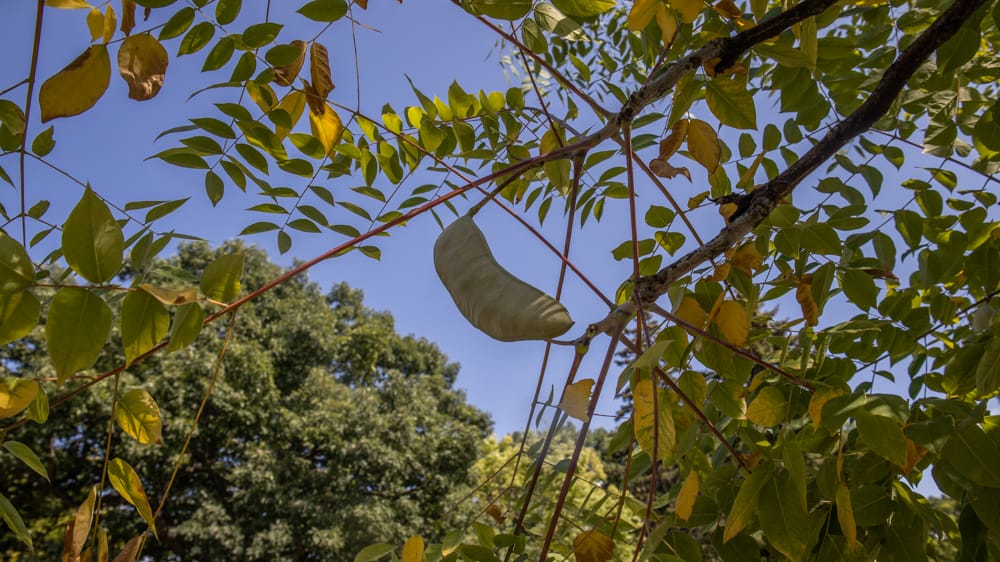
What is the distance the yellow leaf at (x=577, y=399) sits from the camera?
63cm

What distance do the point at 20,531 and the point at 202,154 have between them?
0.52m

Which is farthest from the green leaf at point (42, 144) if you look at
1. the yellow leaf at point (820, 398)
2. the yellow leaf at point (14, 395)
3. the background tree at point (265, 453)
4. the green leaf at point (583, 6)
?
the background tree at point (265, 453)

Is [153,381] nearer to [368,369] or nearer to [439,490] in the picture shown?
[368,369]

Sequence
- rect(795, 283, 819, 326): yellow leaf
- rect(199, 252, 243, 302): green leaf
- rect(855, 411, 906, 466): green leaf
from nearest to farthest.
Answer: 1. rect(199, 252, 243, 302): green leaf
2. rect(855, 411, 906, 466): green leaf
3. rect(795, 283, 819, 326): yellow leaf

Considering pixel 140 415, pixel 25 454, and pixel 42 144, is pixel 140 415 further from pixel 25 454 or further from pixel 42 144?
pixel 42 144

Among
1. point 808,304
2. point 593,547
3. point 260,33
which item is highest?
point 260,33

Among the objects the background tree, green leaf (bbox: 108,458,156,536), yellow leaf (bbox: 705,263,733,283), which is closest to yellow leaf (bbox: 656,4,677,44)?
yellow leaf (bbox: 705,263,733,283)

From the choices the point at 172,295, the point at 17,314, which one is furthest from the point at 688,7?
the point at 17,314

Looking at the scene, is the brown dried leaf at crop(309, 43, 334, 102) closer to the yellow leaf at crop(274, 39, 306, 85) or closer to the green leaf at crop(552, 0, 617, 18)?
the yellow leaf at crop(274, 39, 306, 85)

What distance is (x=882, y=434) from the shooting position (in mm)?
665

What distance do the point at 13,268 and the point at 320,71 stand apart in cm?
48

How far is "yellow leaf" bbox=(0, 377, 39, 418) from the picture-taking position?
604 mm

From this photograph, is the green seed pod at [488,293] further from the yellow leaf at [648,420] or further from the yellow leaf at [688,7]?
the yellow leaf at [688,7]

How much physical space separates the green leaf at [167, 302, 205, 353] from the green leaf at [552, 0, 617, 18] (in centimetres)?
53
